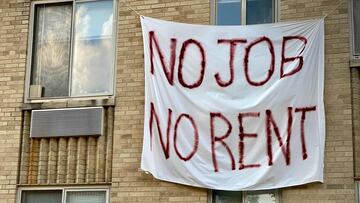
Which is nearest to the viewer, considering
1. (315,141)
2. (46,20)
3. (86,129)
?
(315,141)

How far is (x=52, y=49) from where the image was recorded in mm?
11648

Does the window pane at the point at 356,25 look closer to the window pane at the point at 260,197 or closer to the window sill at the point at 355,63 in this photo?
the window sill at the point at 355,63

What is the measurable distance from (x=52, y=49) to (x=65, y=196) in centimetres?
267

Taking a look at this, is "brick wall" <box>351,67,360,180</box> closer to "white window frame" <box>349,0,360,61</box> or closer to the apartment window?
"white window frame" <box>349,0,360,61</box>

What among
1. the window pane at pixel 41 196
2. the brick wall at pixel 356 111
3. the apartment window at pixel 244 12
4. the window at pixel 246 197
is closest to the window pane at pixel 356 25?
the brick wall at pixel 356 111

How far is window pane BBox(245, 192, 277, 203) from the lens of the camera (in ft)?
32.6

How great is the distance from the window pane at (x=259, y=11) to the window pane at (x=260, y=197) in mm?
2784

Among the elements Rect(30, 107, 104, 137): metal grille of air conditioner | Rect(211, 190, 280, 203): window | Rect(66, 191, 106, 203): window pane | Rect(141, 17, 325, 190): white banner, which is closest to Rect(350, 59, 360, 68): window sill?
Rect(141, 17, 325, 190): white banner

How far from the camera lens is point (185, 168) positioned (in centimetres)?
1010

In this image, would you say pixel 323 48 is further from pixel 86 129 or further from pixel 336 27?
pixel 86 129

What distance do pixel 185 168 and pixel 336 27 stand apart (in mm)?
3204

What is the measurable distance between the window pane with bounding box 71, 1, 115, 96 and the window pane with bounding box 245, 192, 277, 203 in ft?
9.71

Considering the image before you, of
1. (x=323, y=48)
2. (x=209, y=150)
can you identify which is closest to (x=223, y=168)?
(x=209, y=150)

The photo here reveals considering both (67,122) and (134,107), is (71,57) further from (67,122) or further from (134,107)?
(134,107)
